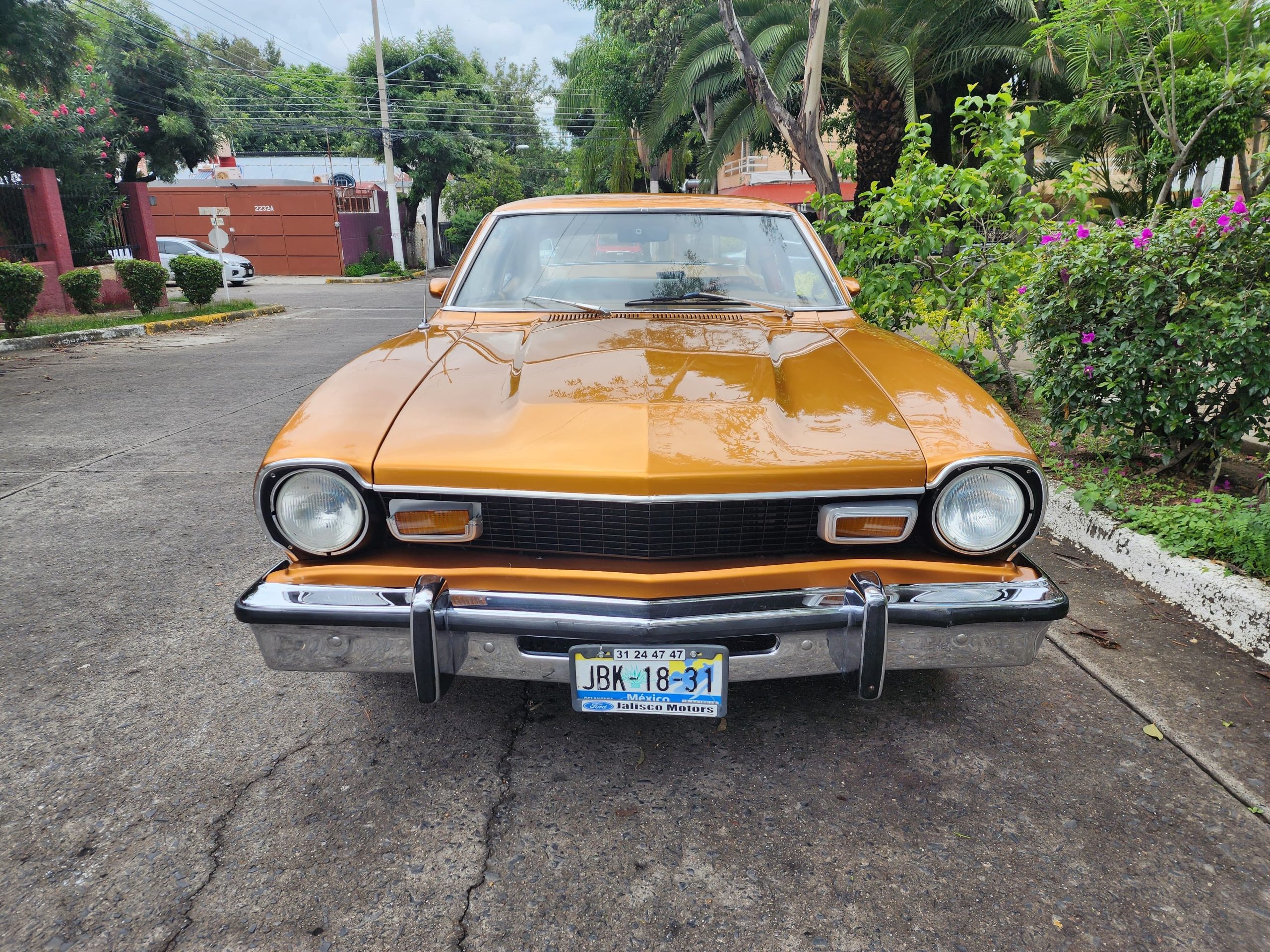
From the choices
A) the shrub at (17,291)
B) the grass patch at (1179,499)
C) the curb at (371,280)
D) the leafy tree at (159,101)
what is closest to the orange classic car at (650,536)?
the grass patch at (1179,499)

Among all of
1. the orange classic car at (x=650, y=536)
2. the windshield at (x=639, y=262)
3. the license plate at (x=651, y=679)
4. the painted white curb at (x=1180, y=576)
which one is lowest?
the painted white curb at (x=1180, y=576)

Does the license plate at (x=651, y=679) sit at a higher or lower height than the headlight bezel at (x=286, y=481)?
lower

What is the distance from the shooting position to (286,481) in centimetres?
209

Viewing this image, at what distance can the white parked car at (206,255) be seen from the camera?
73.5ft

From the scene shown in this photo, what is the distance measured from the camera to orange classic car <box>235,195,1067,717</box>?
1954 millimetres

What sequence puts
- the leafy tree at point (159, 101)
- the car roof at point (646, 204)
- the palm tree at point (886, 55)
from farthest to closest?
the leafy tree at point (159, 101)
the palm tree at point (886, 55)
the car roof at point (646, 204)

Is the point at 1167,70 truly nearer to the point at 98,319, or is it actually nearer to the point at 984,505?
the point at 984,505

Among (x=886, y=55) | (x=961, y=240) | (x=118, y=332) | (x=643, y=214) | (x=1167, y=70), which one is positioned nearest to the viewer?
(x=643, y=214)

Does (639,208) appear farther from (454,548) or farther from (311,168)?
(311,168)

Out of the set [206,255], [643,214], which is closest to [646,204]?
[643,214]

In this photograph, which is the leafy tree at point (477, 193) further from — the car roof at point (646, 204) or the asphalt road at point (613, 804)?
the asphalt road at point (613, 804)

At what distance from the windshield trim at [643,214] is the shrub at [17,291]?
10.5 meters

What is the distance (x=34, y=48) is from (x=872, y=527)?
1246 cm

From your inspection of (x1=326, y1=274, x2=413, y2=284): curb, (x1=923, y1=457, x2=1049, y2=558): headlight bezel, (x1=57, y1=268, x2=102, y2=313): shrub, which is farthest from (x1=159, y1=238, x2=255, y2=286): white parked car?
(x1=923, y1=457, x2=1049, y2=558): headlight bezel
